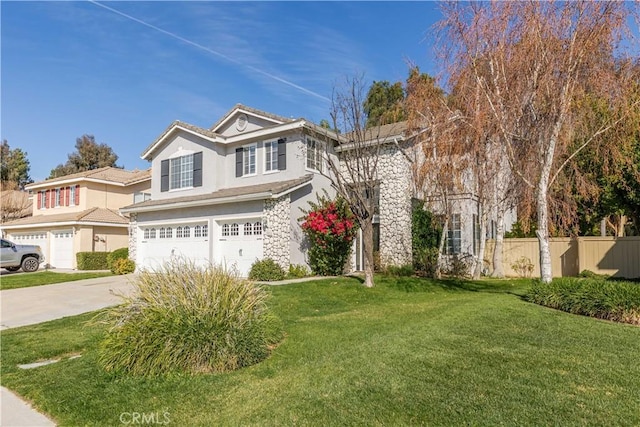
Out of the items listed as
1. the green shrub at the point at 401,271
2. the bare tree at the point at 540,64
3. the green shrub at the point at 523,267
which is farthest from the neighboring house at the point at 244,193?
the bare tree at the point at 540,64

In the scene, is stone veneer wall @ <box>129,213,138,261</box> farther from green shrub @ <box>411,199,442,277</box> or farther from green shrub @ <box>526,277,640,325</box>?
green shrub @ <box>526,277,640,325</box>

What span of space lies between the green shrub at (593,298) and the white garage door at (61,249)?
1020 inches

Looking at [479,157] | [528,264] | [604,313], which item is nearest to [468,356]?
[604,313]

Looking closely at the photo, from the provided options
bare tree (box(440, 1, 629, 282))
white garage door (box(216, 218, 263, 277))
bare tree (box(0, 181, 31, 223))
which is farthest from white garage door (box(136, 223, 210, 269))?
bare tree (box(0, 181, 31, 223))

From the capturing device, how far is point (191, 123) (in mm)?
20641

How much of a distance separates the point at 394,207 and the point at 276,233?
17.2 ft

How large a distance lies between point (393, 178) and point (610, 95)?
874 cm

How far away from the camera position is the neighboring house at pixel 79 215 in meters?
25.7

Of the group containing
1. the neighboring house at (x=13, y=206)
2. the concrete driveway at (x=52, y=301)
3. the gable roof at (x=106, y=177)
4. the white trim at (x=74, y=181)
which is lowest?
the concrete driveway at (x=52, y=301)

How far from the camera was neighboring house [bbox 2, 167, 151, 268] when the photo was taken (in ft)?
84.2

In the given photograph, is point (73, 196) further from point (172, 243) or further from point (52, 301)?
point (52, 301)

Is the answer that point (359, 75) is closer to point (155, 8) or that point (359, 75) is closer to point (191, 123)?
point (155, 8)

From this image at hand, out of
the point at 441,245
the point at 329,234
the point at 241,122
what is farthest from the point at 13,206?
the point at 441,245

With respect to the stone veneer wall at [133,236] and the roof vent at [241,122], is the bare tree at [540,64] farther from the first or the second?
the stone veneer wall at [133,236]
